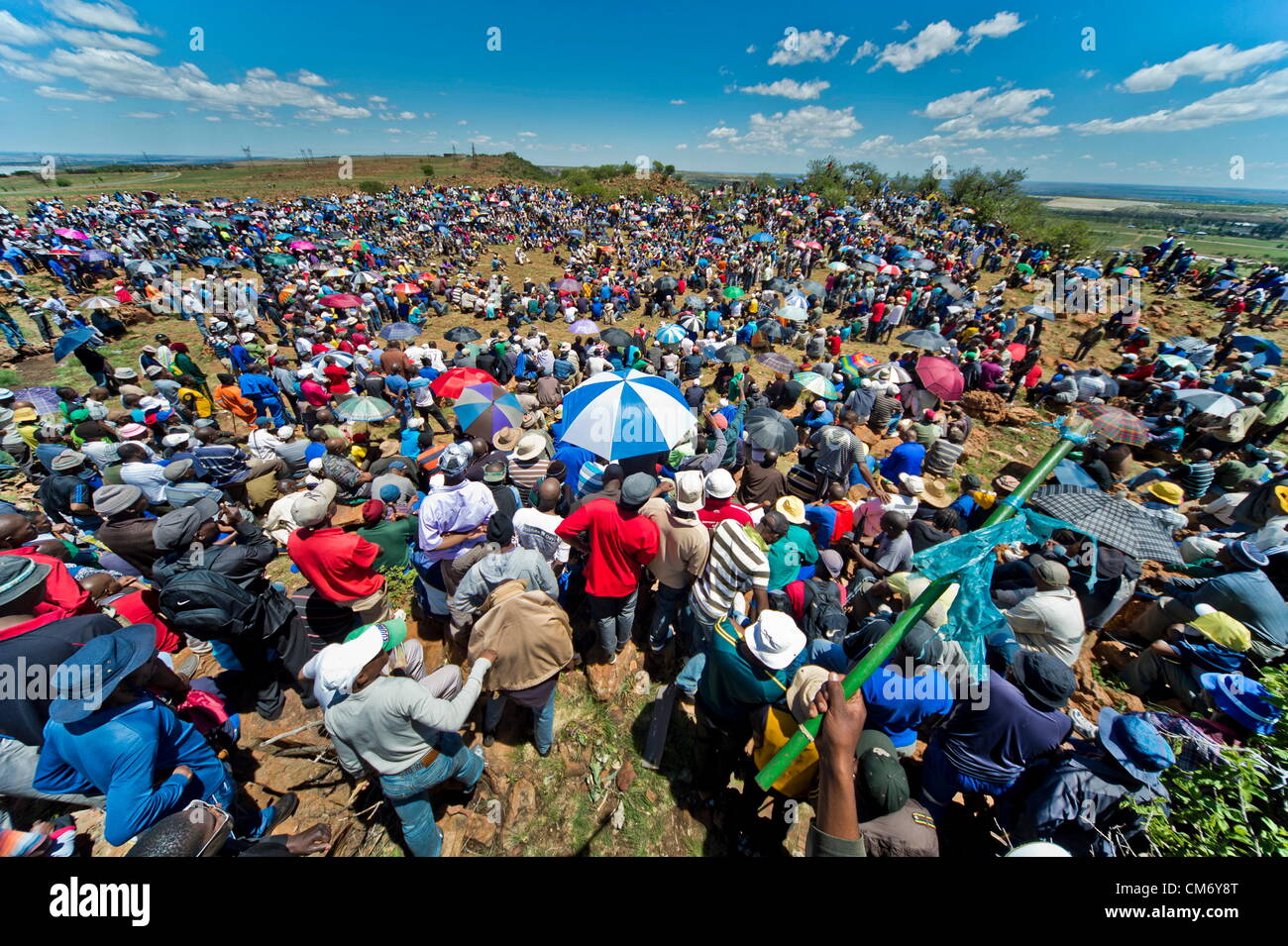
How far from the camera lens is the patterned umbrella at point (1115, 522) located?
4.53 metres

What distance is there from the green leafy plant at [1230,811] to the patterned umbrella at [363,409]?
31.1 feet

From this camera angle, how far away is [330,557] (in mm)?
3939

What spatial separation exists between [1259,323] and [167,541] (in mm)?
34009

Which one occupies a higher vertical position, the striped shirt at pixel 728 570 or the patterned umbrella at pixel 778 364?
the patterned umbrella at pixel 778 364

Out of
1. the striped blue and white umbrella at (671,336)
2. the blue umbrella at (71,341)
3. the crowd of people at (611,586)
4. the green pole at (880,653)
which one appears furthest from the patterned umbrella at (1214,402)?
the blue umbrella at (71,341)

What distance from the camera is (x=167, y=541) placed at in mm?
4031

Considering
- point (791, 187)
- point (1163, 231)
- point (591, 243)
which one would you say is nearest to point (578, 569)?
point (591, 243)

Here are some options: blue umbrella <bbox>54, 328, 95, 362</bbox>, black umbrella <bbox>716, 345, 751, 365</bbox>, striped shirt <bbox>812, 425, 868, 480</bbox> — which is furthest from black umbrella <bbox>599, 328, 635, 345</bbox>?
blue umbrella <bbox>54, 328, 95, 362</bbox>

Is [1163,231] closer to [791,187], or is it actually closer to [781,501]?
[791,187]

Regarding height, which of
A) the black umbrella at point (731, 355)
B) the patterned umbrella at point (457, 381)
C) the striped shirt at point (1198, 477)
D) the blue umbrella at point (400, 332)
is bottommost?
the striped shirt at point (1198, 477)

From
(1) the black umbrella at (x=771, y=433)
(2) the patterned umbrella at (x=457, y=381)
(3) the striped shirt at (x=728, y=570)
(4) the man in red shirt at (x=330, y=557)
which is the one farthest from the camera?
(2) the patterned umbrella at (x=457, y=381)

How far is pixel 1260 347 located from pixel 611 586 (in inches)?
831

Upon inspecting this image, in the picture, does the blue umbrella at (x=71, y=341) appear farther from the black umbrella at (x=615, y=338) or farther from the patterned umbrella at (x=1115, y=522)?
the patterned umbrella at (x=1115, y=522)

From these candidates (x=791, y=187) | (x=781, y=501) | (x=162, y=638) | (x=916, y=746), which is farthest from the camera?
(x=791, y=187)
